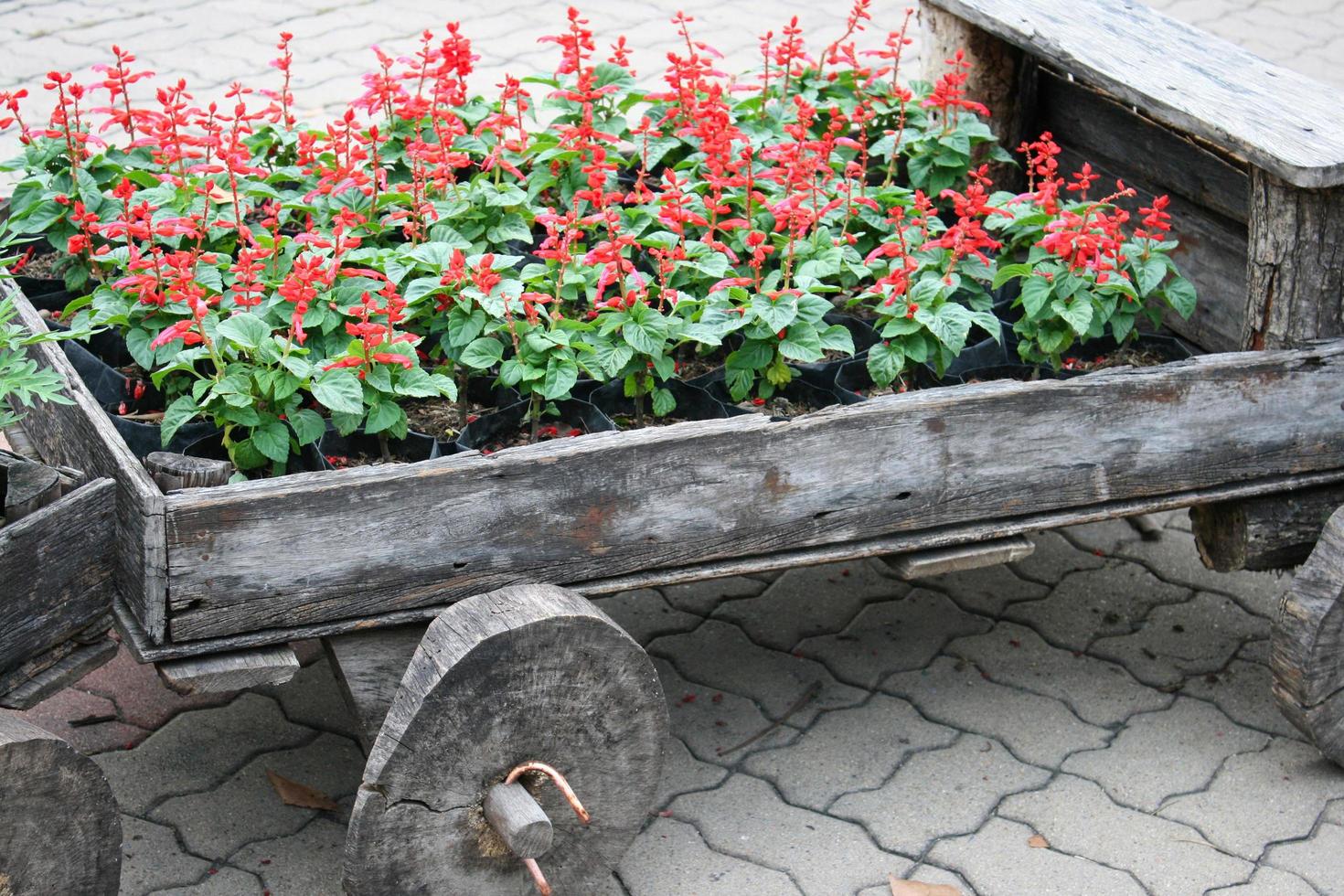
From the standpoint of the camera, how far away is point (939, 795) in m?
2.82

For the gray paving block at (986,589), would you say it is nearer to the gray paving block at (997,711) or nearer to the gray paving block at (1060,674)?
the gray paving block at (1060,674)

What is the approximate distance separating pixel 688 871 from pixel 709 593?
92cm

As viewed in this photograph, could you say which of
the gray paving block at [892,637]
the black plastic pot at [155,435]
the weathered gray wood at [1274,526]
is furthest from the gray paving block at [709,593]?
the black plastic pot at [155,435]

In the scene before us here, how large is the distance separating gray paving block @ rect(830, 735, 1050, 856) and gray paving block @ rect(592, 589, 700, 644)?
25.3 inches

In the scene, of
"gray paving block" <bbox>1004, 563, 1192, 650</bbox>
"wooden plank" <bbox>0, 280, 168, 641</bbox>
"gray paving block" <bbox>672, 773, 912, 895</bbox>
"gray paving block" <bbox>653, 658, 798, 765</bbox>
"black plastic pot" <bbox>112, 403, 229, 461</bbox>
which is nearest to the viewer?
"wooden plank" <bbox>0, 280, 168, 641</bbox>

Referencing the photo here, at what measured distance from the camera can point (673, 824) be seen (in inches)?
107

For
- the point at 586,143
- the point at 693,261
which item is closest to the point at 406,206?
the point at 586,143

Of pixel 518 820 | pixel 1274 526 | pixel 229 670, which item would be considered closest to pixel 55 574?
pixel 229 670

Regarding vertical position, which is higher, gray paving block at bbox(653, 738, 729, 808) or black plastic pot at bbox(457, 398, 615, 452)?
black plastic pot at bbox(457, 398, 615, 452)

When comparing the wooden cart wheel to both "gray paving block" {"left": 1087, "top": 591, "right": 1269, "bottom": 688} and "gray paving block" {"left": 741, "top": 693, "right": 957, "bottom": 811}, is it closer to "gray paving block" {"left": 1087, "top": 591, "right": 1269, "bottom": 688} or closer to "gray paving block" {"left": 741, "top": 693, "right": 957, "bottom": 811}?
"gray paving block" {"left": 741, "top": 693, "right": 957, "bottom": 811}

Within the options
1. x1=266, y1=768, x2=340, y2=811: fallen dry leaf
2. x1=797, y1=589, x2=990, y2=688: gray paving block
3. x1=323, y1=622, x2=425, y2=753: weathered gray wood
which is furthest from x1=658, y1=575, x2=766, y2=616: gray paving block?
x1=323, y1=622, x2=425, y2=753: weathered gray wood

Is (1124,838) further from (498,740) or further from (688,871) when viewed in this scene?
(498,740)

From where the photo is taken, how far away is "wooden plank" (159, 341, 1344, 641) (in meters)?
2.14

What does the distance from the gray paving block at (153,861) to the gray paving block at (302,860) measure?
0.07 meters
